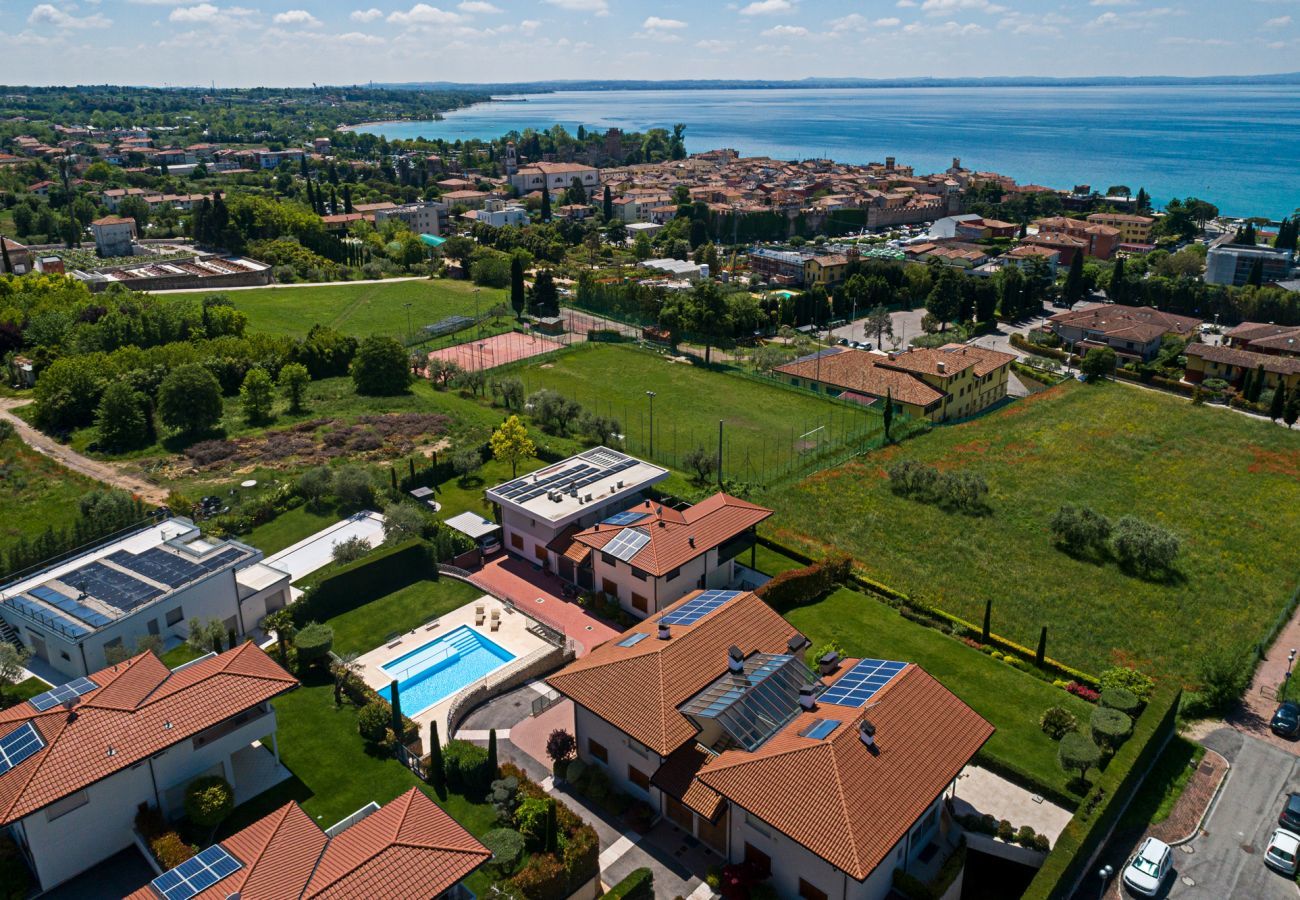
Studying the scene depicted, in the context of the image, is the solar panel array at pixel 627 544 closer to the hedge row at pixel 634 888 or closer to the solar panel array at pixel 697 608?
the solar panel array at pixel 697 608

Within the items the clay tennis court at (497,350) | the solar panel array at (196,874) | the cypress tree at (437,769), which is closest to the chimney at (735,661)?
the cypress tree at (437,769)

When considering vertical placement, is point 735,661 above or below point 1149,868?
above

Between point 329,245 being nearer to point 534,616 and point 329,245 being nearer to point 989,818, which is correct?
point 534,616

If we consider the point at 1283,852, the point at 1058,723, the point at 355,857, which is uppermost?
the point at 355,857

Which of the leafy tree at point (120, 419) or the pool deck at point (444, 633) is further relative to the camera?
the leafy tree at point (120, 419)

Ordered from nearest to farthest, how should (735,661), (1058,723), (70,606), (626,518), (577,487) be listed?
1. (735,661)
2. (1058,723)
3. (70,606)
4. (626,518)
5. (577,487)

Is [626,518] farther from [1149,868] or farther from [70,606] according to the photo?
[1149,868]

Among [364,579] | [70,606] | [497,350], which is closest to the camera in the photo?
[70,606]

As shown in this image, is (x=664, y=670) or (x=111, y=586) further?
(x=111, y=586)

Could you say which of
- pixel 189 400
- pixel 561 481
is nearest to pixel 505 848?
pixel 561 481
